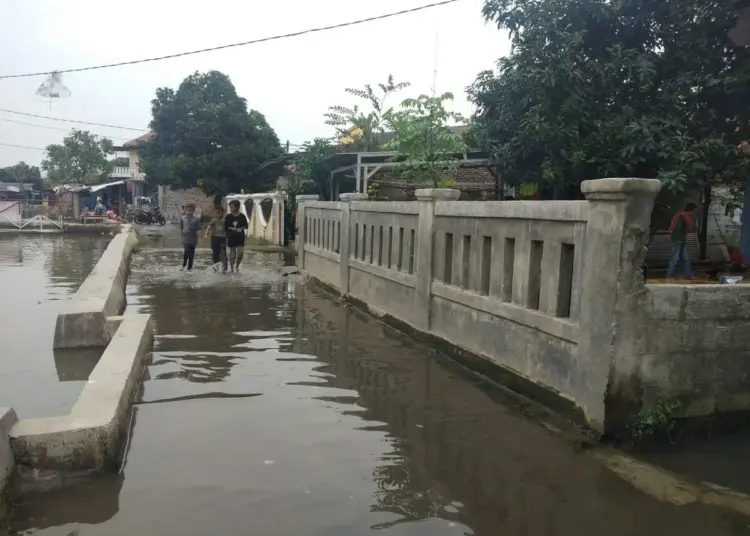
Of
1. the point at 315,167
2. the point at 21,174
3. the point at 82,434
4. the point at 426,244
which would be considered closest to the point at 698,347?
the point at 426,244

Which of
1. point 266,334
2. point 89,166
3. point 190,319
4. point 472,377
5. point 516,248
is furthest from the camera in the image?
point 89,166

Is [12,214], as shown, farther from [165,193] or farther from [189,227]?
[189,227]

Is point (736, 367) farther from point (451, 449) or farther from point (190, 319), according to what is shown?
point (190, 319)

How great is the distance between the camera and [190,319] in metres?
9.48

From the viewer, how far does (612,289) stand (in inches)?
183

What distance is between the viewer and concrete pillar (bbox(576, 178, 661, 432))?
15.0ft

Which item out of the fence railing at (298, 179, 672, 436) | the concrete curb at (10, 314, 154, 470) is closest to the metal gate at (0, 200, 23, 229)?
the fence railing at (298, 179, 672, 436)

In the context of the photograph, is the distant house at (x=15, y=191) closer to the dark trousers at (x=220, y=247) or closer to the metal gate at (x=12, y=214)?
the metal gate at (x=12, y=214)

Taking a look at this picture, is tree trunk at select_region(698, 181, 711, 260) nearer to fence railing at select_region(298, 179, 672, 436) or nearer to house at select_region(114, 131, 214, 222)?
fence railing at select_region(298, 179, 672, 436)

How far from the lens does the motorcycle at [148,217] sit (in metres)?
41.7

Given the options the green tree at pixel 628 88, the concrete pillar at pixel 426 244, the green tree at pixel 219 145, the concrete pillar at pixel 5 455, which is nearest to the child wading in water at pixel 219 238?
the green tree at pixel 628 88

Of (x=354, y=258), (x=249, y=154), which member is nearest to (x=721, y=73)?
(x=354, y=258)

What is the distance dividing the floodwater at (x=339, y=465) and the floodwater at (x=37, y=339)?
0.76 metres

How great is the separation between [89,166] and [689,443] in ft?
193
